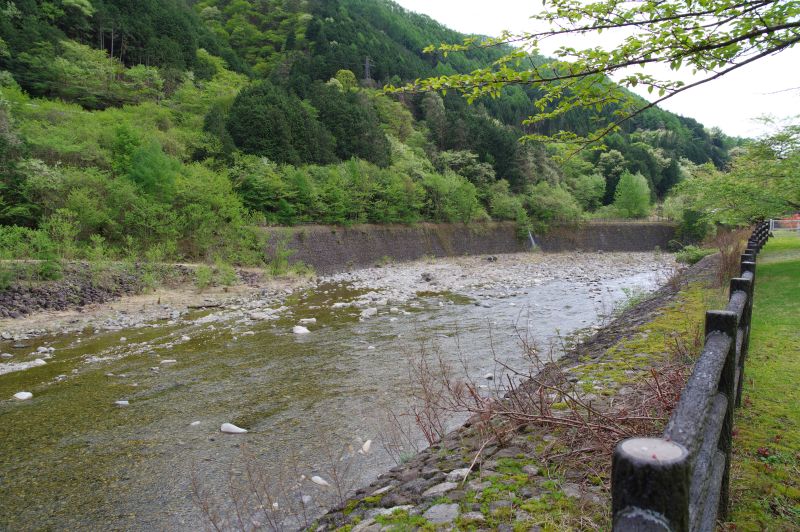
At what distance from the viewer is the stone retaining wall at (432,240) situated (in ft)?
88.8

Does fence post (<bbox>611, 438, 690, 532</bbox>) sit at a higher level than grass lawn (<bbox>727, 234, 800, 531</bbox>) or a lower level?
higher

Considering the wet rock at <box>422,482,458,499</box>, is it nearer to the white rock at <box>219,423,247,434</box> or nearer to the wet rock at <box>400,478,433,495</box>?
the wet rock at <box>400,478,433,495</box>

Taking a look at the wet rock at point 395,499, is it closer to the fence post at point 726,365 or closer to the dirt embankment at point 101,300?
the fence post at point 726,365

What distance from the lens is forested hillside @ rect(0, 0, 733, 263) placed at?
714 inches

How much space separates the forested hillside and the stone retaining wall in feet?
4.02

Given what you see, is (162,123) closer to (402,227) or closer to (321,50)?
(402,227)

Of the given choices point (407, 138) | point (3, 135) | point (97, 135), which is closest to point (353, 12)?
point (407, 138)

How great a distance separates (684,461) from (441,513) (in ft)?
7.58

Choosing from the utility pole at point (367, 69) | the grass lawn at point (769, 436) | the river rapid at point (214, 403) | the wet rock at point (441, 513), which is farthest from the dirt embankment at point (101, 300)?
the utility pole at point (367, 69)

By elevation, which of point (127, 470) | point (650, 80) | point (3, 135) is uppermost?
point (3, 135)

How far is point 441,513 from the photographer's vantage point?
284 centimetres

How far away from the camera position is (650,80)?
9.57 feet

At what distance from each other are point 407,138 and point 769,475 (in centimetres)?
4909

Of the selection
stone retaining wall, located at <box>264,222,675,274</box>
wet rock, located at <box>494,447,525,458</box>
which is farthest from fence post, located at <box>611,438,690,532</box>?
stone retaining wall, located at <box>264,222,675,274</box>
